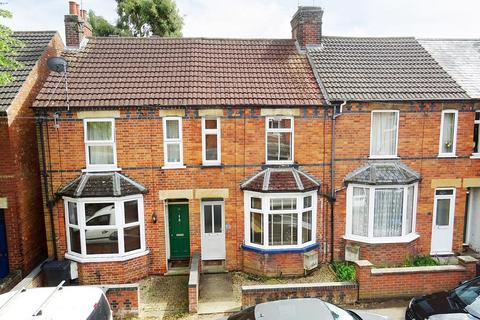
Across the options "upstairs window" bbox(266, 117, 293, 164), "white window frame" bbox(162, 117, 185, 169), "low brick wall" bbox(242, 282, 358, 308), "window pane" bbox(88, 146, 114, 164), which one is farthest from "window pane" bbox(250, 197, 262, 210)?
"window pane" bbox(88, 146, 114, 164)

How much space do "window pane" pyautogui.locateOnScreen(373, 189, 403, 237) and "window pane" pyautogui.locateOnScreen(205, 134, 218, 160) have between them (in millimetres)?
5446

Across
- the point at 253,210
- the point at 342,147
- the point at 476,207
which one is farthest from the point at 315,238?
the point at 476,207

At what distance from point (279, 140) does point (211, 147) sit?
2228 mm

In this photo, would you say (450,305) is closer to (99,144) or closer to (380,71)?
(380,71)

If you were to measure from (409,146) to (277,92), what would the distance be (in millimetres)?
4762

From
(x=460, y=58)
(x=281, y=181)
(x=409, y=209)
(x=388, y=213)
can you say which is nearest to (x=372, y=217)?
(x=388, y=213)

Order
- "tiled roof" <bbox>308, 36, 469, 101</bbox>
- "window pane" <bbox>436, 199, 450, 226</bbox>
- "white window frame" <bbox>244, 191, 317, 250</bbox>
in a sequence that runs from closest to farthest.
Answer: "white window frame" <bbox>244, 191, 317, 250</bbox> < "tiled roof" <bbox>308, 36, 469, 101</bbox> < "window pane" <bbox>436, 199, 450, 226</bbox>

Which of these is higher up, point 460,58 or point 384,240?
point 460,58

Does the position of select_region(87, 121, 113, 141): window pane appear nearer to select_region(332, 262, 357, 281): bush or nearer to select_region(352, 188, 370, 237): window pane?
select_region(352, 188, 370, 237): window pane

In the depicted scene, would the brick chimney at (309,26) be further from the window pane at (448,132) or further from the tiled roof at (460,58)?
the window pane at (448,132)

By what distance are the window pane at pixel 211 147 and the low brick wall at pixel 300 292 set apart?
13.6 ft

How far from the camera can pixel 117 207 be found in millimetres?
9781

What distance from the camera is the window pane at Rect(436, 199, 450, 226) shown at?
1117cm

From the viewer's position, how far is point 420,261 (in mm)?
10766
